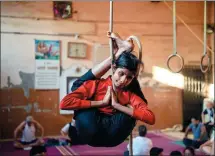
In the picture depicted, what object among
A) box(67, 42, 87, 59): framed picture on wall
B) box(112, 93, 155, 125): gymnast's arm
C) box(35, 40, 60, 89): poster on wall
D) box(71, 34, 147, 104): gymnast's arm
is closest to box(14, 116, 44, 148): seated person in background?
box(35, 40, 60, 89): poster on wall

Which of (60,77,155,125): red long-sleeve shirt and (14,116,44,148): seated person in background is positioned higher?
(60,77,155,125): red long-sleeve shirt

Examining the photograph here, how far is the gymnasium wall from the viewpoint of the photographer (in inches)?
250

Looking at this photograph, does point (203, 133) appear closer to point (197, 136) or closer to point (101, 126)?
point (197, 136)

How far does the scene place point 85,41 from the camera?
22.5 ft

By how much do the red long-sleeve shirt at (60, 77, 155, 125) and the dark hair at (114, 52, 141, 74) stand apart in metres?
0.14

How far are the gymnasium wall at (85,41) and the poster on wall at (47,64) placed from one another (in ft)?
0.36

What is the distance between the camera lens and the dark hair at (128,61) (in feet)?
4.80

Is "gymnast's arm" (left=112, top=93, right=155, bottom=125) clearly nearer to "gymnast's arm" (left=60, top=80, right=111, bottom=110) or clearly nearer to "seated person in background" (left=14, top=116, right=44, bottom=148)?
"gymnast's arm" (left=60, top=80, right=111, bottom=110)

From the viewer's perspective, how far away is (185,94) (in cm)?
744

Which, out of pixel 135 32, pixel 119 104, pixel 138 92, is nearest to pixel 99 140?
pixel 119 104

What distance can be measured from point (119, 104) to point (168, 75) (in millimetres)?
6044

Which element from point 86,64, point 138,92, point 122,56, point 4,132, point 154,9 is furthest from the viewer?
point 154,9

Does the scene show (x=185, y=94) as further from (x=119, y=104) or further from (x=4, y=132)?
(x=119, y=104)

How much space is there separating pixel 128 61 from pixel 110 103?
0.22 metres
